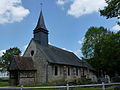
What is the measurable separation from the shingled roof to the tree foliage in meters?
15.5

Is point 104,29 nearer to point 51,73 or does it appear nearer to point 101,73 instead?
point 101,73

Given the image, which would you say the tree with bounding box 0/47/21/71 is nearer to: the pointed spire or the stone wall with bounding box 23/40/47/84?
the pointed spire

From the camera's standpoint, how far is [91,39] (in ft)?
153

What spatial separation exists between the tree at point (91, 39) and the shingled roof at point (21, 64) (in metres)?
22.4

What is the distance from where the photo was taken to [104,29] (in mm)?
Answer: 47219

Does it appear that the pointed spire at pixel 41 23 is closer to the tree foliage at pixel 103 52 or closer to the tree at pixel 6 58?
the tree foliage at pixel 103 52

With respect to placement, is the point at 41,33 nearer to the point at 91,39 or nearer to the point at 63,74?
the point at 63,74

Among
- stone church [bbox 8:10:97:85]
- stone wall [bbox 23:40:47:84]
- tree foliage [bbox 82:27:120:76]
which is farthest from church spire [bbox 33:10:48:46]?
tree foliage [bbox 82:27:120:76]

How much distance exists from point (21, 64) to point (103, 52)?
18.5 m

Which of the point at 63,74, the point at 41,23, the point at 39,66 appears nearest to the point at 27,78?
the point at 39,66

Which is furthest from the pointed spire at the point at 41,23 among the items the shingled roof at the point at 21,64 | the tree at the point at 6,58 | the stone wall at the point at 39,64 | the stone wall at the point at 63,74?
the tree at the point at 6,58

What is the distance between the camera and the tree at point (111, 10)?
14.9m

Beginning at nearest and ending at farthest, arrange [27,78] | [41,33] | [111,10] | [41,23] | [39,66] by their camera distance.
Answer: [111,10] → [27,78] → [39,66] → [41,33] → [41,23]

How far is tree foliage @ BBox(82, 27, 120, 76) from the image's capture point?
112ft
